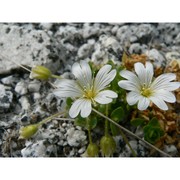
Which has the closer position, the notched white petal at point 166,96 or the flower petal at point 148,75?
the notched white petal at point 166,96

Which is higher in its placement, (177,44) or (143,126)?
(177,44)

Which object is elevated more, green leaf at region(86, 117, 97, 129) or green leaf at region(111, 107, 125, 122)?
green leaf at region(111, 107, 125, 122)

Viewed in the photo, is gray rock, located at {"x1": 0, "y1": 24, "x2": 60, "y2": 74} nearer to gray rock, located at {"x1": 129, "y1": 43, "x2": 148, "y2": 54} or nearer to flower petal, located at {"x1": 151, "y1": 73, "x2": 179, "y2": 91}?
gray rock, located at {"x1": 129, "y1": 43, "x2": 148, "y2": 54}

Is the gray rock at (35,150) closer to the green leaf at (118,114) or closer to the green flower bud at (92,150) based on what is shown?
the green flower bud at (92,150)

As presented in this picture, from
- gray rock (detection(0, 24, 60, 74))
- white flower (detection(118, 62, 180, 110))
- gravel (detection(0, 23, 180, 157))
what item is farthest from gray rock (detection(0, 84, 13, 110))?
white flower (detection(118, 62, 180, 110))

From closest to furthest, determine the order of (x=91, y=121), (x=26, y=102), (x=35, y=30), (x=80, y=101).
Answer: (x=80, y=101) < (x=91, y=121) < (x=26, y=102) < (x=35, y=30)

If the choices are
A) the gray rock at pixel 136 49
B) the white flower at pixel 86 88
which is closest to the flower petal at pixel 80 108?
the white flower at pixel 86 88

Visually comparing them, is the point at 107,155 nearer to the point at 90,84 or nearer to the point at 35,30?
the point at 90,84

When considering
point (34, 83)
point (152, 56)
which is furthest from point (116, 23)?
point (34, 83)
